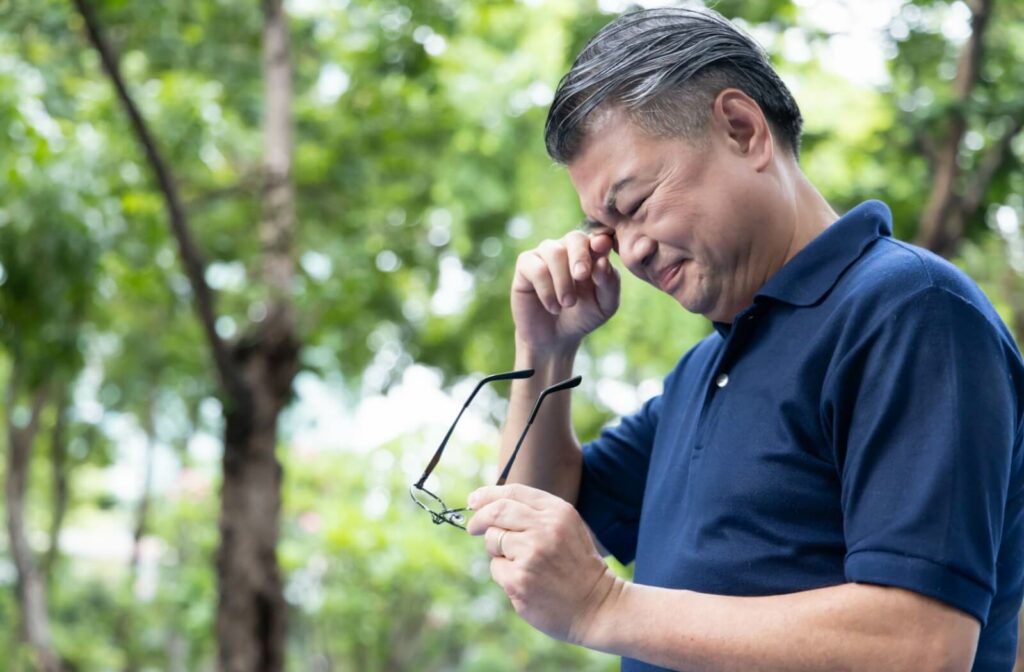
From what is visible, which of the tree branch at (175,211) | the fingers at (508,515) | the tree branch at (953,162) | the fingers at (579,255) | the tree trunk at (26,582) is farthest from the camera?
the tree trunk at (26,582)

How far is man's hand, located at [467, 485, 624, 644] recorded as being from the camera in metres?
0.94

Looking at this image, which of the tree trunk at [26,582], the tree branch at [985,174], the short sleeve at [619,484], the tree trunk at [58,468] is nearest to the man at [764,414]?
the short sleeve at [619,484]

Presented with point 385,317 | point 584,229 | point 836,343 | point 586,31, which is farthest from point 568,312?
point 385,317

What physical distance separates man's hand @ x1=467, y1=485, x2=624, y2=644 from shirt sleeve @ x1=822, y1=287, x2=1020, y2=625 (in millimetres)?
198

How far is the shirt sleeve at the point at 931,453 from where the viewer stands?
0.86 meters

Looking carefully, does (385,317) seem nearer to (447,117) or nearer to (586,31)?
(447,117)

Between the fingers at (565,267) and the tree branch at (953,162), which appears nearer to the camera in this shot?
the fingers at (565,267)

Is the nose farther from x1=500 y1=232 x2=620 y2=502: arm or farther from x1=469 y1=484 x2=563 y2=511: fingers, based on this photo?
x1=469 y1=484 x2=563 y2=511: fingers

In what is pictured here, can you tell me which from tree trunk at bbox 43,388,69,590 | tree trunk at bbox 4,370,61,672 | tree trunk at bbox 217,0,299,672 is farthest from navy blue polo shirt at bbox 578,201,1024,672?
tree trunk at bbox 43,388,69,590

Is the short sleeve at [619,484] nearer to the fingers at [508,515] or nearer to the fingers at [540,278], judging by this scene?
the fingers at [540,278]

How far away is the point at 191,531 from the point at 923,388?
855 centimetres

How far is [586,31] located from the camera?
12.5 feet

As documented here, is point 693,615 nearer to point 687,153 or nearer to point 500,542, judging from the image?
point 500,542

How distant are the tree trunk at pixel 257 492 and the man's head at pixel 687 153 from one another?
3.16 metres
